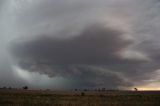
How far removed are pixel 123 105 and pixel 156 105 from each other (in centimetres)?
626

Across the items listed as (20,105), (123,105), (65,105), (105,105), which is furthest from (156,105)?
(20,105)

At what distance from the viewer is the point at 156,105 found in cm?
4491

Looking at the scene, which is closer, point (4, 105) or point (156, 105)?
point (4, 105)

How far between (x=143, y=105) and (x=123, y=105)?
4.10 meters

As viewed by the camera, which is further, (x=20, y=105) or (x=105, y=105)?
(x=105, y=105)

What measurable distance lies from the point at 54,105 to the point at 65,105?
1.94m

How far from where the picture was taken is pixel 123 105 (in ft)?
145

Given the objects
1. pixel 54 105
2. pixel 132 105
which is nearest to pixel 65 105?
pixel 54 105

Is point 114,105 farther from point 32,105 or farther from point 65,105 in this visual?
point 32,105

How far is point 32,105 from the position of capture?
41906mm

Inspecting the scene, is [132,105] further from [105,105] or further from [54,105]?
[54,105]

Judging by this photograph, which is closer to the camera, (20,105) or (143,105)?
(20,105)

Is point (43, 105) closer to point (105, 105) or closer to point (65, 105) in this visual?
point (65, 105)

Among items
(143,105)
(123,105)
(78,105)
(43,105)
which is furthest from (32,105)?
(143,105)
